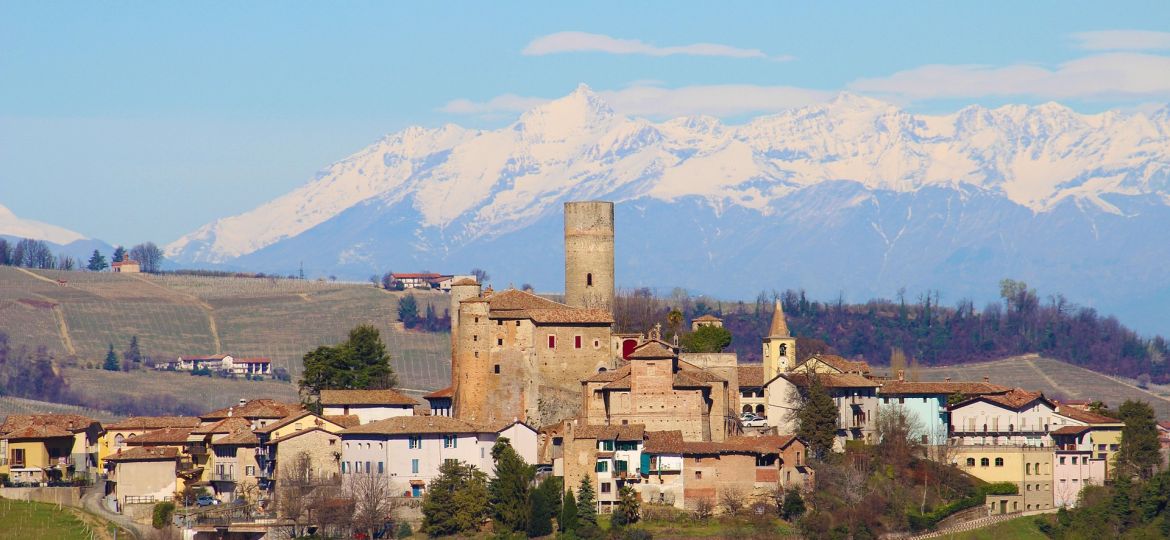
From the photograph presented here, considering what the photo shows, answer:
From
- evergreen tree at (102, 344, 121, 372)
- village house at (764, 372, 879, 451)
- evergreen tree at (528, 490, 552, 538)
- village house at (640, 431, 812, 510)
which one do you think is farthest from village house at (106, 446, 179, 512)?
evergreen tree at (102, 344, 121, 372)

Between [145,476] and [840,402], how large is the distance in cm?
2646

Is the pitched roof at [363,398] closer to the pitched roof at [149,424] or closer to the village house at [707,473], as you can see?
the pitched roof at [149,424]

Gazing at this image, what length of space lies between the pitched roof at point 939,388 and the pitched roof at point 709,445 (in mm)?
7621

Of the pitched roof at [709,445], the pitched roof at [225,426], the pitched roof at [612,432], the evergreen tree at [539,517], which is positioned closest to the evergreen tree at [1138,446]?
the pitched roof at [709,445]

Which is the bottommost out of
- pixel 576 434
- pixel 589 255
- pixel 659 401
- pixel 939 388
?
pixel 576 434

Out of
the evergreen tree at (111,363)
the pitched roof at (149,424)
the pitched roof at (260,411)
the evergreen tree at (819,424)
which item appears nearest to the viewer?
the evergreen tree at (819,424)

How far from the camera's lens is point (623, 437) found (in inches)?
2709

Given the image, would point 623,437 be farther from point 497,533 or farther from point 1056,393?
point 1056,393

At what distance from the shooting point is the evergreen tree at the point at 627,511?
66.7 metres

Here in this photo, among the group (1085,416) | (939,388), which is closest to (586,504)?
(939,388)

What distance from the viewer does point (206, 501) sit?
7194cm

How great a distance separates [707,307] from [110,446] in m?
113

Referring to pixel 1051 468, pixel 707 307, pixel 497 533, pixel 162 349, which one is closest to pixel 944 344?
pixel 707 307

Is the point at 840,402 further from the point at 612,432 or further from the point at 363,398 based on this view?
the point at 363,398
